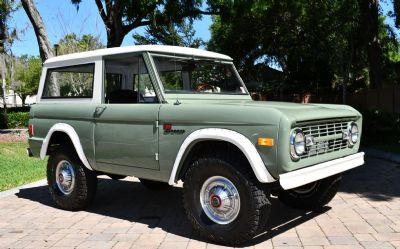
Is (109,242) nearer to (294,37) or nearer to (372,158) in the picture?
(372,158)

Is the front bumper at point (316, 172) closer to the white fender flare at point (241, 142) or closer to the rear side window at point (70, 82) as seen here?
the white fender flare at point (241, 142)

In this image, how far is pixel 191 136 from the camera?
4922 millimetres

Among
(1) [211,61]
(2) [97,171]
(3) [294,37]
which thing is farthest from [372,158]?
(3) [294,37]

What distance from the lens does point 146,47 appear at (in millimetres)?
5695

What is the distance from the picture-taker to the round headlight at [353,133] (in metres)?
5.45

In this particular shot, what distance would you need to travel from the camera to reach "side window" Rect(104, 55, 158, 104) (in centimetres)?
577

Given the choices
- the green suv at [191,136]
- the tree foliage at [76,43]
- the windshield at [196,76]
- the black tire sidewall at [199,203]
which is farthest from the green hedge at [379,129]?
the tree foliage at [76,43]

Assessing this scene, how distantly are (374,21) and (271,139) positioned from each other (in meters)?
19.2

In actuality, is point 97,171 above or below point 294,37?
below

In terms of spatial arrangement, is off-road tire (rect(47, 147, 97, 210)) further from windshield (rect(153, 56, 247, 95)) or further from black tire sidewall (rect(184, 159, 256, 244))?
black tire sidewall (rect(184, 159, 256, 244))

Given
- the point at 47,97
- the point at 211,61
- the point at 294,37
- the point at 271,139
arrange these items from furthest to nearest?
the point at 294,37 → the point at 47,97 → the point at 211,61 → the point at 271,139

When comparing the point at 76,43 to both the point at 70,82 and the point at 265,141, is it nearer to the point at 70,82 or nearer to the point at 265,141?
the point at 70,82

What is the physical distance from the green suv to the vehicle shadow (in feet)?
0.76

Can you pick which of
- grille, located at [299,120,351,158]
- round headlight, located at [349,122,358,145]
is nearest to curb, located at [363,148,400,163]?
round headlight, located at [349,122,358,145]
